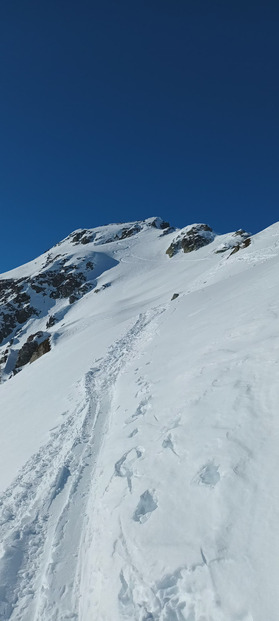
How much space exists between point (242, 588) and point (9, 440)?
9868 mm

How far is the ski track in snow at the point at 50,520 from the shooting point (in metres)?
5.14

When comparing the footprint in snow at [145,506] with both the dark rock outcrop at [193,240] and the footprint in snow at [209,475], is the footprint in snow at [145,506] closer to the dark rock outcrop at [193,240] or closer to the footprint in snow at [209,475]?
the footprint in snow at [209,475]

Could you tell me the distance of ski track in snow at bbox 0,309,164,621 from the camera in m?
5.14

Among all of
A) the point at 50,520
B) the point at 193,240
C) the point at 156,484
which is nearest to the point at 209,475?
the point at 156,484

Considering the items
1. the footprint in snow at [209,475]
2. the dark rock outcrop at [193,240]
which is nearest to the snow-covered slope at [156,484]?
the footprint in snow at [209,475]

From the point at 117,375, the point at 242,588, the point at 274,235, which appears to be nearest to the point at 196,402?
the point at 242,588

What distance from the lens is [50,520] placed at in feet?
22.2

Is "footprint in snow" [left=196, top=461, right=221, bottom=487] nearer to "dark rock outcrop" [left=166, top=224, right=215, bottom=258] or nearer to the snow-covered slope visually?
the snow-covered slope

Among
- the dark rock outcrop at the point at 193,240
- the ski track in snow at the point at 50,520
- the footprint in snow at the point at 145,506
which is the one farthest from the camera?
the dark rock outcrop at the point at 193,240

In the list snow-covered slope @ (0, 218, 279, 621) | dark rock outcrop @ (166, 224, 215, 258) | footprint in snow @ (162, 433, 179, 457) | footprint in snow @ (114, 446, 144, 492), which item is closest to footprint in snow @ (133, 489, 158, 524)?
snow-covered slope @ (0, 218, 279, 621)

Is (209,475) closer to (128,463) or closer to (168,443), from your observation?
(168,443)

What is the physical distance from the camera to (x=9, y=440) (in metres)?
11.8

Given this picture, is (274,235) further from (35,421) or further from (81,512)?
(81,512)

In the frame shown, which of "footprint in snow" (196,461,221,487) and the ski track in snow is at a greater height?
"footprint in snow" (196,461,221,487)
